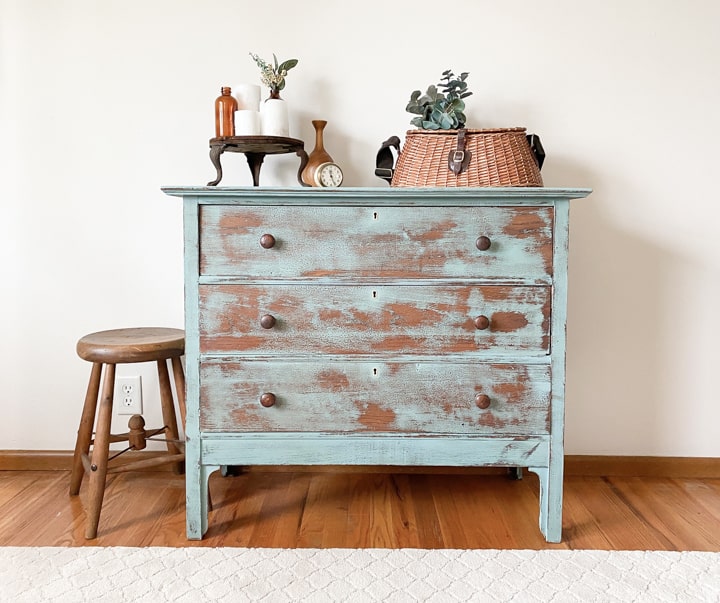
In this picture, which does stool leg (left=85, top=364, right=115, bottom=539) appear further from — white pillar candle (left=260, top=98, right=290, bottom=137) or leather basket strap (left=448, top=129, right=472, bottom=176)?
leather basket strap (left=448, top=129, right=472, bottom=176)

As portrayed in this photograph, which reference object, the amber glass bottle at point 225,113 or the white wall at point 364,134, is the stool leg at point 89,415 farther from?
the amber glass bottle at point 225,113

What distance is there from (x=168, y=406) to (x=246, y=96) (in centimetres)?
99

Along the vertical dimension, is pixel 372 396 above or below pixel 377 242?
below

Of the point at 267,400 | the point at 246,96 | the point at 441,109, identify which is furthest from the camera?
the point at 246,96

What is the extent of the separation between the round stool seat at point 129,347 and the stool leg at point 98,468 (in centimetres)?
6

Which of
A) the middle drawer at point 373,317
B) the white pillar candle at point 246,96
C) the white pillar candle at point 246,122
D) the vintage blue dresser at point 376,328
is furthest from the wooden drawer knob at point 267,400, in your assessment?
the white pillar candle at point 246,96

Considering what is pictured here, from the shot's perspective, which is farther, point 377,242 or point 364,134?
point 364,134

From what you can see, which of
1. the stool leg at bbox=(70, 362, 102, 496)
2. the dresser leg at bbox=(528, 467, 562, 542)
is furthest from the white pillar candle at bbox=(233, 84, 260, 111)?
the dresser leg at bbox=(528, 467, 562, 542)

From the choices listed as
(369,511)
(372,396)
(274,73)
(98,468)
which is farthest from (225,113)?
(369,511)

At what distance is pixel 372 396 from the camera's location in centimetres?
164

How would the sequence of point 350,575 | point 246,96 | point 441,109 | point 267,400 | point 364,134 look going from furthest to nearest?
point 364,134 < point 246,96 < point 441,109 < point 267,400 < point 350,575

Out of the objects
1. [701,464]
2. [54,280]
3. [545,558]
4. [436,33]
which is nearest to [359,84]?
[436,33]

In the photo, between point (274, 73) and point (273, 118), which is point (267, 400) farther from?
point (274, 73)

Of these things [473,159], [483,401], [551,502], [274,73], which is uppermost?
[274,73]
